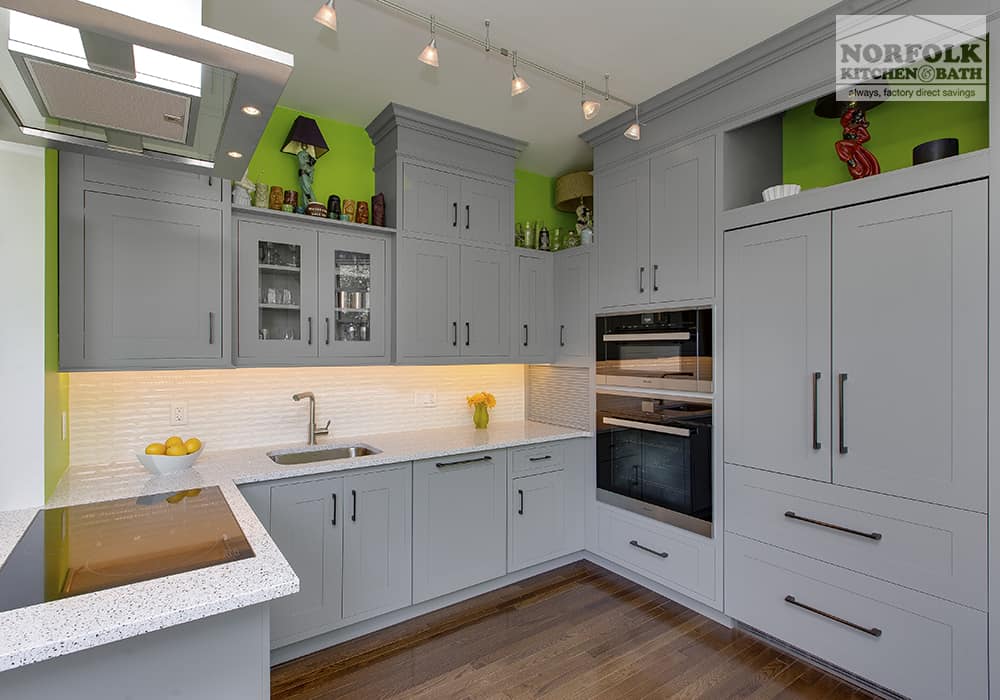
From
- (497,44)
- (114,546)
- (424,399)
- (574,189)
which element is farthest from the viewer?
(574,189)

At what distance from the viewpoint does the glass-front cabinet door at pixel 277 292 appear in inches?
101

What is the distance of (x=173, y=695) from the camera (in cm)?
121

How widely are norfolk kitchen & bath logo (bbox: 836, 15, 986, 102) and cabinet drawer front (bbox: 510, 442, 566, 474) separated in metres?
2.33

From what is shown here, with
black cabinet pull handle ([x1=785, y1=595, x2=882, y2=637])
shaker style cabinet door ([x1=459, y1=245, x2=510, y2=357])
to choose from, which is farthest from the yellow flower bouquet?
black cabinet pull handle ([x1=785, y1=595, x2=882, y2=637])

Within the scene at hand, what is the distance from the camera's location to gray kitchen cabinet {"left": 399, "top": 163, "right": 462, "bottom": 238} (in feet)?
10.0

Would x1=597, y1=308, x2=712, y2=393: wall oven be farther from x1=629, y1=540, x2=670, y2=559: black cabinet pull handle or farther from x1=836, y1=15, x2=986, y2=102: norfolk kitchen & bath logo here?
x1=836, y1=15, x2=986, y2=102: norfolk kitchen & bath logo

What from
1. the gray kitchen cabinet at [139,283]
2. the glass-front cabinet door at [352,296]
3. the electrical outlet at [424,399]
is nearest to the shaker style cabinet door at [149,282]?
the gray kitchen cabinet at [139,283]

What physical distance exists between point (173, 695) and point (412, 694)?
1.22 metres

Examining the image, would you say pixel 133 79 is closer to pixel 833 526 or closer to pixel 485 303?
pixel 485 303

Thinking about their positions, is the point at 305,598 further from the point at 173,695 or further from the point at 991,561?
the point at 991,561

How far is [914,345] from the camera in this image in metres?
2.01

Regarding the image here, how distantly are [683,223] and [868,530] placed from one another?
169cm

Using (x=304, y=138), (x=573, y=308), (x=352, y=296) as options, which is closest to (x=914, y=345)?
(x=573, y=308)

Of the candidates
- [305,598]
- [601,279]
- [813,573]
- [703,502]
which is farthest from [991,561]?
[305,598]
